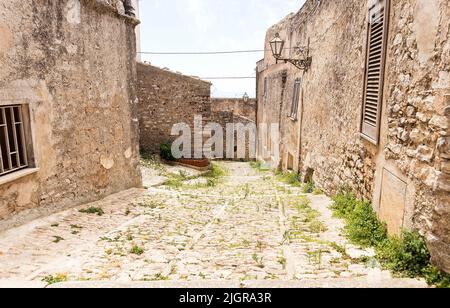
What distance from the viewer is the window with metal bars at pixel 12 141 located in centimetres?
477

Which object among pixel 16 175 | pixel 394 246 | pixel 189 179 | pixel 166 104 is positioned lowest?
pixel 189 179

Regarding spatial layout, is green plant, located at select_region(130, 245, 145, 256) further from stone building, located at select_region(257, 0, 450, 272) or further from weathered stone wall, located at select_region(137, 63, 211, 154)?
weathered stone wall, located at select_region(137, 63, 211, 154)

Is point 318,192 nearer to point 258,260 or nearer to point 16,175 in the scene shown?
point 258,260

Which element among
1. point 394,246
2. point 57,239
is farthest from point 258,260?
point 57,239

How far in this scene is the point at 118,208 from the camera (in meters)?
6.68

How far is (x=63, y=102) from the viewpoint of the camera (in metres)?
5.82

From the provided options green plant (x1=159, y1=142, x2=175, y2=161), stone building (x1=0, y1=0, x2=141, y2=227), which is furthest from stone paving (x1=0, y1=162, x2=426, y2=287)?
green plant (x1=159, y1=142, x2=175, y2=161)

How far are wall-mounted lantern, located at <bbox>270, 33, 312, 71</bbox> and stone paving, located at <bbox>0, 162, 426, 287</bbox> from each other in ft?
13.4

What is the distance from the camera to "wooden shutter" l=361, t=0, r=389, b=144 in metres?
4.40

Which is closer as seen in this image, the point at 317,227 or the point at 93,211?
the point at 317,227

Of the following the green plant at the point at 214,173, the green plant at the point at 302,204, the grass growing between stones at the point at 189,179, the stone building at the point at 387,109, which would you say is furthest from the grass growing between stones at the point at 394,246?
the green plant at the point at 214,173

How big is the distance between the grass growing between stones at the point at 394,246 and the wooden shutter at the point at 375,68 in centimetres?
111

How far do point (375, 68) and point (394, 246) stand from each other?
8.68 ft
